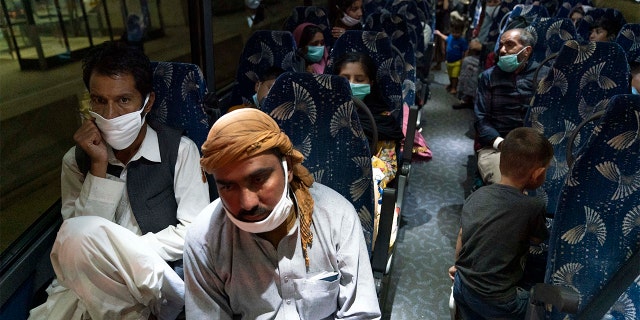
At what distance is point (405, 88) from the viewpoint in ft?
11.1

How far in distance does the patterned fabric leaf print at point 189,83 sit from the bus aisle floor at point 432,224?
1594 millimetres

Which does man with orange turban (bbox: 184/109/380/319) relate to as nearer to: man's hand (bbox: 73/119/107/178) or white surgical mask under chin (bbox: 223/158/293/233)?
white surgical mask under chin (bbox: 223/158/293/233)

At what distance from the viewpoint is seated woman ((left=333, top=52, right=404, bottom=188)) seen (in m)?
2.54

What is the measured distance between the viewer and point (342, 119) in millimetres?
1692

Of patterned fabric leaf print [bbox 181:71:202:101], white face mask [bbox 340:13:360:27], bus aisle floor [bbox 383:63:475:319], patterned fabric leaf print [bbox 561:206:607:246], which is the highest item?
patterned fabric leaf print [bbox 181:71:202:101]

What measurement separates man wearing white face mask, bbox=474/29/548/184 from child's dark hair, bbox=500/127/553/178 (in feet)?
3.54

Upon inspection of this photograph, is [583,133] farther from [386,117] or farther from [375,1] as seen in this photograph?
[375,1]

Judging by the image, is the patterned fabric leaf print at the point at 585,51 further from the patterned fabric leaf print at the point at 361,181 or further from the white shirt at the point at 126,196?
the white shirt at the point at 126,196

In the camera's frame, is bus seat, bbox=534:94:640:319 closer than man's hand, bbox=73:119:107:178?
Yes

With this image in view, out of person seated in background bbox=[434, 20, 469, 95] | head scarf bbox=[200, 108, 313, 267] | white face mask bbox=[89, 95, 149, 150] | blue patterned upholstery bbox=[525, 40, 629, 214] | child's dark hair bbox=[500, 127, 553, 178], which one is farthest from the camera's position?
person seated in background bbox=[434, 20, 469, 95]

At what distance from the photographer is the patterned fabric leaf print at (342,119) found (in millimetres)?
1677

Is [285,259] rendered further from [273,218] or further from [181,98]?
[181,98]

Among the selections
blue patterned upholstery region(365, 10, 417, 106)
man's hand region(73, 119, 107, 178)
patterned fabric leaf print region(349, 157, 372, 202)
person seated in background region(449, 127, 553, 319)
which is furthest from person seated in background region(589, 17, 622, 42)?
man's hand region(73, 119, 107, 178)

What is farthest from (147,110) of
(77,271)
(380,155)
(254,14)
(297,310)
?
(254,14)
